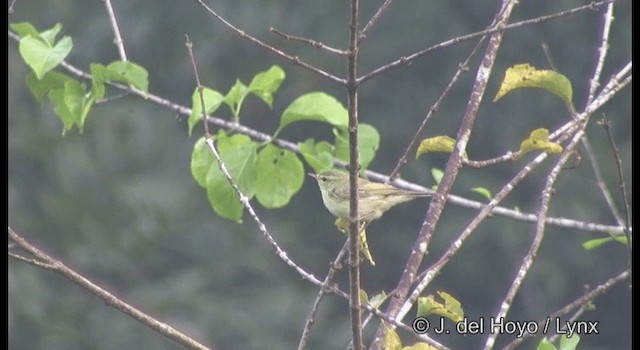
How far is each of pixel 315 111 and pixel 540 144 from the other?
87 centimetres

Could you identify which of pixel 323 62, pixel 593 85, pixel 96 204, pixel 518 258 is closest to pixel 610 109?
pixel 518 258

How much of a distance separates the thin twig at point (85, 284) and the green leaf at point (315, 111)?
1.18 m

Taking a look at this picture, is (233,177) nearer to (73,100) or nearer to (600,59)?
(73,100)

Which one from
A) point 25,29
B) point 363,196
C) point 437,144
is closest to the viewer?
point 437,144

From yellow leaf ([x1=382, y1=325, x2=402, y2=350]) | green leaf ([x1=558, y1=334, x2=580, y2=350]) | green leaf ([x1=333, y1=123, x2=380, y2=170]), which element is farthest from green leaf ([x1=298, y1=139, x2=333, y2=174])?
green leaf ([x1=558, y1=334, x2=580, y2=350])

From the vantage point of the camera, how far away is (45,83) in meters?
3.55

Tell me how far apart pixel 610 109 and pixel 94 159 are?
4754 mm

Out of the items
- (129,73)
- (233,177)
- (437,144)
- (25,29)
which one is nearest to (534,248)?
(437,144)

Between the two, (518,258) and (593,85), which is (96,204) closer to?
(518,258)

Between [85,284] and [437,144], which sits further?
[437,144]

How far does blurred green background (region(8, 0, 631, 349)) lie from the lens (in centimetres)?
1056

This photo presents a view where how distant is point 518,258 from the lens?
10555mm

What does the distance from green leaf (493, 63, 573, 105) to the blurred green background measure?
6958mm

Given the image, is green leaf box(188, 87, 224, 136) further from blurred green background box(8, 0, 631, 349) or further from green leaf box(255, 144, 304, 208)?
blurred green background box(8, 0, 631, 349)
